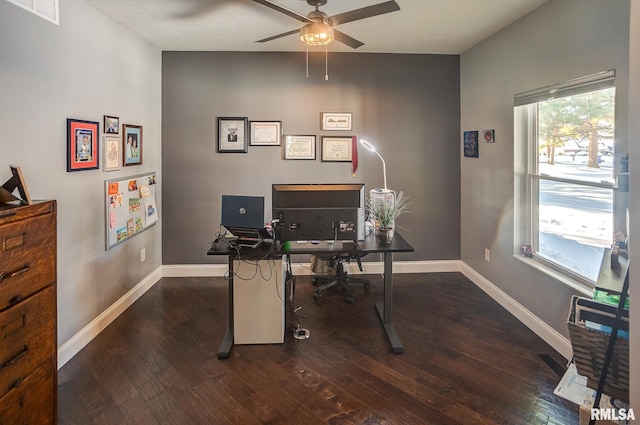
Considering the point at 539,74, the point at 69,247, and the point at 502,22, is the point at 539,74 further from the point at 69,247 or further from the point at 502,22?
the point at 69,247

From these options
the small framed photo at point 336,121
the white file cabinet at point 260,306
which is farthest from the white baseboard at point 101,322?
the small framed photo at point 336,121

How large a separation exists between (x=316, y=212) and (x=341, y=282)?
1.30 m

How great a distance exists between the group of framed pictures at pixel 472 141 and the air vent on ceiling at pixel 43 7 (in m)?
3.72

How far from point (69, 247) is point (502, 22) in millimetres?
3987

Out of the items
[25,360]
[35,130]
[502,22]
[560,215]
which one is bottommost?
[25,360]

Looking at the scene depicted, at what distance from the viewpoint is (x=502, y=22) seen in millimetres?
3211

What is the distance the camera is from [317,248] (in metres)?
2.70

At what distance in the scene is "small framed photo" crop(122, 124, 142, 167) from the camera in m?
3.31

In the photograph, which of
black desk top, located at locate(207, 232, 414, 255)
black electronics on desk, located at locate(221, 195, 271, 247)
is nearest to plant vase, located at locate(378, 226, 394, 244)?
black desk top, located at locate(207, 232, 414, 255)

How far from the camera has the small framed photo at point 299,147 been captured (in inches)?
166

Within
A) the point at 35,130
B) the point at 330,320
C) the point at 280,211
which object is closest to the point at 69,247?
the point at 35,130

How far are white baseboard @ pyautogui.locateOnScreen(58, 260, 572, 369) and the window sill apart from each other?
1.27 ft

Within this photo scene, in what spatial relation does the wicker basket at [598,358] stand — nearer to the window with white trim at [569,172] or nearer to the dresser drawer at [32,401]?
the window with white trim at [569,172]

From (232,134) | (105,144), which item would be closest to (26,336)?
(105,144)
